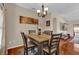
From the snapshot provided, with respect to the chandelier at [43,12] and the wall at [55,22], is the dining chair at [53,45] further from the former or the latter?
the chandelier at [43,12]

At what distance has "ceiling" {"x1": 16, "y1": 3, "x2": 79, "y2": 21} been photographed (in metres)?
1.53

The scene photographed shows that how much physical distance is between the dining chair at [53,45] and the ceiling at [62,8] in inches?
12.5

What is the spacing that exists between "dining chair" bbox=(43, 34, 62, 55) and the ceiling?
0.32 m

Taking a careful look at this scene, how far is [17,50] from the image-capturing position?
4.96ft

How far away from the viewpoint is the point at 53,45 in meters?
1.55

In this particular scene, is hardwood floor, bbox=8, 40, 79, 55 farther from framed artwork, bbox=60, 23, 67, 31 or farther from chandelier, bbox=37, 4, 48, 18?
chandelier, bbox=37, 4, 48, 18

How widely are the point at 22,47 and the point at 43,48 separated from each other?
0.97 ft

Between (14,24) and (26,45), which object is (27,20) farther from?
(26,45)

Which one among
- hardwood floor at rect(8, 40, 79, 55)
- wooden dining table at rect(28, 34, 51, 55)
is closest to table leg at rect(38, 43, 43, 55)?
wooden dining table at rect(28, 34, 51, 55)

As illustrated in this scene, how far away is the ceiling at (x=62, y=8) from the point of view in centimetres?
153

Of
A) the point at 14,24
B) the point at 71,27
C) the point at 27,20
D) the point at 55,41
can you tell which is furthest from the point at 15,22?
the point at 71,27
